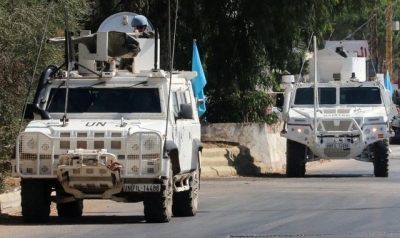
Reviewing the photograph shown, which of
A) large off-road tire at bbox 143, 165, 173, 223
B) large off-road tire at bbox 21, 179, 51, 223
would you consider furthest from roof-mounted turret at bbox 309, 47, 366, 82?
large off-road tire at bbox 21, 179, 51, 223

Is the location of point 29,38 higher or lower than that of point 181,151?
higher

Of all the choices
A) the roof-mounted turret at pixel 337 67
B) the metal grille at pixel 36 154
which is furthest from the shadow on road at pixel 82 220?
the roof-mounted turret at pixel 337 67

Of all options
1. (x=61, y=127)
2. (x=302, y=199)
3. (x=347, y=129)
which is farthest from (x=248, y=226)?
(x=347, y=129)

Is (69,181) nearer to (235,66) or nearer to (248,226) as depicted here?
(248,226)

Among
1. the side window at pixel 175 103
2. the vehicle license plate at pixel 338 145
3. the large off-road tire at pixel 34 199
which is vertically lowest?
the large off-road tire at pixel 34 199

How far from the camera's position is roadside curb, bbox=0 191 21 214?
50.8ft

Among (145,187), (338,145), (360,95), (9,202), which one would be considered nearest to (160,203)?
(145,187)

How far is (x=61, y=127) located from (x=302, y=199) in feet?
19.1

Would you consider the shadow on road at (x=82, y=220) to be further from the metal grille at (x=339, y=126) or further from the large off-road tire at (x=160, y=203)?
the metal grille at (x=339, y=126)

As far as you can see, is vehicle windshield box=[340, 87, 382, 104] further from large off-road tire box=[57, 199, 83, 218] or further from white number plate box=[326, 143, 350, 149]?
large off-road tire box=[57, 199, 83, 218]

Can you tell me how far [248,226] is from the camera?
1355cm

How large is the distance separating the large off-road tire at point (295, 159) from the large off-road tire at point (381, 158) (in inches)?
67.7

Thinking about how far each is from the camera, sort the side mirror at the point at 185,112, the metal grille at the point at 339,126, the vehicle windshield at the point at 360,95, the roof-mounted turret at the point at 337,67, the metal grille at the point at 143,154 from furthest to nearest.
Result: the roof-mounted turret at the point at 337,67 → the vehicle windshield at the point at 360,95 → the metal grille at the point at 339,126 → the side mirror at the point at 185,112 → the metal grille at the point at 143,154

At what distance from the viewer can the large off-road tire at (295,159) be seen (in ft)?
83.7
